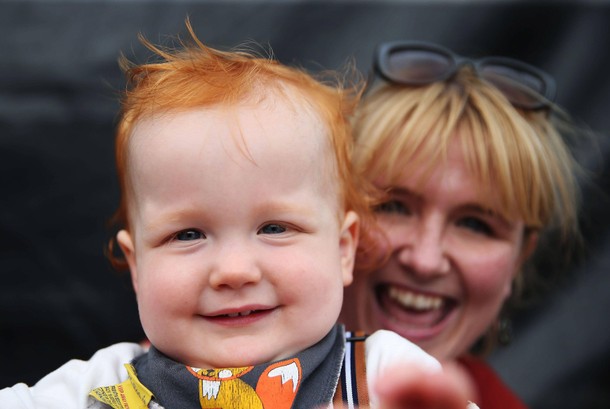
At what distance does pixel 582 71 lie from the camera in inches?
92.3

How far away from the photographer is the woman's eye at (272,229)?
4.11ft

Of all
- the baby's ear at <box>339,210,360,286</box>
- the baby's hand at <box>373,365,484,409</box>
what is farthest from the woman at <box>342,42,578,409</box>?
the baby's hand at <box>373,365,484,409</box>

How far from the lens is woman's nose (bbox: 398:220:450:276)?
1.72 meters

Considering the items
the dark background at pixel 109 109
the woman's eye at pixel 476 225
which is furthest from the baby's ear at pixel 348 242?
the dark background at pixel 109 109

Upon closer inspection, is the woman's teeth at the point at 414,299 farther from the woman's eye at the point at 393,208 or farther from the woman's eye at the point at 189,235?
the woman's eye at the point at 189,235

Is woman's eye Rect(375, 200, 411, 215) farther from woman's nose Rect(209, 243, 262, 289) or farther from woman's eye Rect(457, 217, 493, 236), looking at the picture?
woman's nose Rect(209, 243, 262, 289)

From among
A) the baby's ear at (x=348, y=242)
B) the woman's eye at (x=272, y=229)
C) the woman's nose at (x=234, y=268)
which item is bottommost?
the baby's ear at (x=348, y=242)

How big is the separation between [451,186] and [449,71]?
31cm

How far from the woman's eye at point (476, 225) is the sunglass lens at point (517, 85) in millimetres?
295

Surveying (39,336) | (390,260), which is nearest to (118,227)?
(39,336)

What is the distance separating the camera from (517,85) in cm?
189

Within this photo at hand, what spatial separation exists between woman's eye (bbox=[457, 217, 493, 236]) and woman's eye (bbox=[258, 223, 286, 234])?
0.67m

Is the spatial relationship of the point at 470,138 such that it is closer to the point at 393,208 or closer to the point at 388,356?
the point at 393,208

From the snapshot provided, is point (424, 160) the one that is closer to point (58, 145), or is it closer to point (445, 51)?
point (445, 51)
